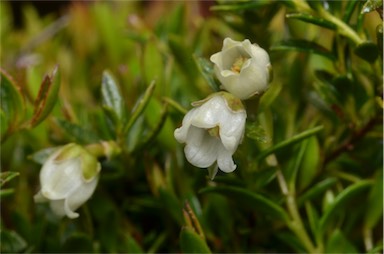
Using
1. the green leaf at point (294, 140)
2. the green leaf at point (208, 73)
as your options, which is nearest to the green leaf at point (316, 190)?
the green leaf at point (294, 140)

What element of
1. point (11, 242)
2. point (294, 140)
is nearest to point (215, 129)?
point (294, 140)

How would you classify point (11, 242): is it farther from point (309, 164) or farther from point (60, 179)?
point (309, 164)

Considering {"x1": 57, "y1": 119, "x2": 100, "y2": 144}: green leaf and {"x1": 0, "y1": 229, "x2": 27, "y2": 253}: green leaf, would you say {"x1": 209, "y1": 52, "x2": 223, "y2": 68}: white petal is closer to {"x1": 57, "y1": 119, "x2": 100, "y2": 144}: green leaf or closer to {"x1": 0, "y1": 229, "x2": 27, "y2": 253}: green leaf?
{"x1": 57, "y1": 119, "x2": 100, "y2": 144}: green leaf

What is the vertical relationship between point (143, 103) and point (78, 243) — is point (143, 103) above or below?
above

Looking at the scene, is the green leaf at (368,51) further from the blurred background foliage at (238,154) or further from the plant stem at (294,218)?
the plant stem at (294,218)

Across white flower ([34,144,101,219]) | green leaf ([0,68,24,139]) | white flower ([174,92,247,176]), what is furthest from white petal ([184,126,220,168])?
green leaf ([0,68,24,139])
